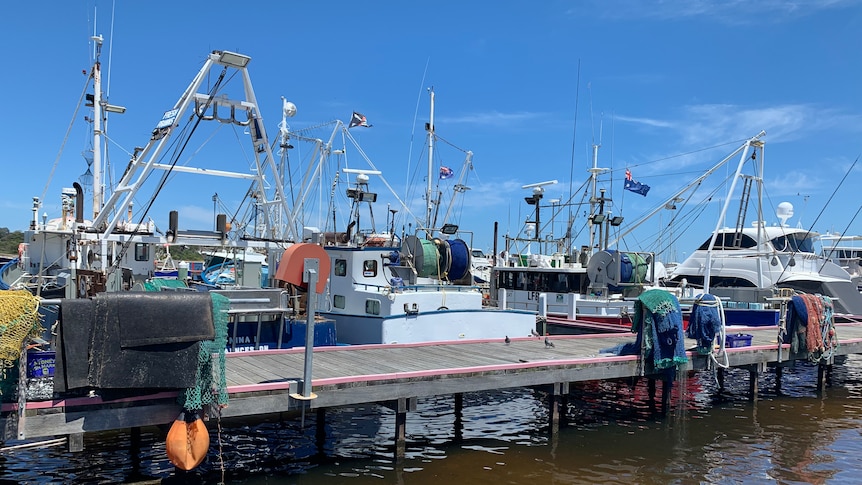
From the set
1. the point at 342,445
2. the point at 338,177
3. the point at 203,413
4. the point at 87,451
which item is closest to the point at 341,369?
the point at 342,445

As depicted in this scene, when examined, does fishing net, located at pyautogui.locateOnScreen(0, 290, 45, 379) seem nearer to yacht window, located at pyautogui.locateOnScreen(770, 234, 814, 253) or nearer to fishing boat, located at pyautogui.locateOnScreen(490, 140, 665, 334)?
fishing boat, located at pyautogui.locateOnScreen(490, 140, 665, 334)

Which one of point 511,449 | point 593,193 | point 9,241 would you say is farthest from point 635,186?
point 9,241

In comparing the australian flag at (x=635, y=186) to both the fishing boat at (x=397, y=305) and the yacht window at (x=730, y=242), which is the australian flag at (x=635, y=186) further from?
the fishing boat at (x=397, y=305)

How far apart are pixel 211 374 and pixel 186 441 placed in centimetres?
93

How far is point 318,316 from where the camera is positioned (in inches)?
630

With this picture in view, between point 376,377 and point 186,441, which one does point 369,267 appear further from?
point 186,441

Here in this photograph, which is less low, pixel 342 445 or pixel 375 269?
pixel 375 269

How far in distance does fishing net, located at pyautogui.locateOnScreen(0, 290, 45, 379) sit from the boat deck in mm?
750

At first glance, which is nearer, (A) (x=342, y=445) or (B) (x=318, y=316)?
(A) (x=342, y=445)

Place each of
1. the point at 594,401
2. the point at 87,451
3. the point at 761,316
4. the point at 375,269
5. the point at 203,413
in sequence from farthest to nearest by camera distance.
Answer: the point at 761,316
the point at 375,269
the point at 594,401
the point at 87,451
the point at 203,413

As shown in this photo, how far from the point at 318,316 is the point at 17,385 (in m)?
8.67

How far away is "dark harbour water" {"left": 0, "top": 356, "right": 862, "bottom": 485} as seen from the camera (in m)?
10.4

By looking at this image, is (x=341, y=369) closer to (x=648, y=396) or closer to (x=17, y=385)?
(x=17, y=385)

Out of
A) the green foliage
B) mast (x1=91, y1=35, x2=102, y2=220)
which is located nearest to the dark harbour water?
mast (x1=91, y1=35, x2=102, y2=220)
